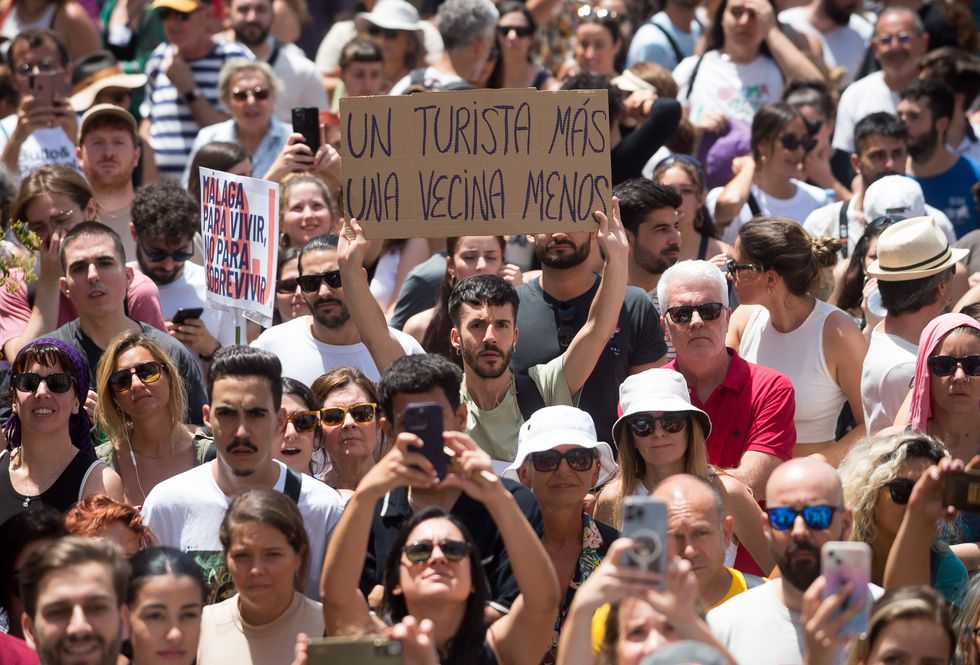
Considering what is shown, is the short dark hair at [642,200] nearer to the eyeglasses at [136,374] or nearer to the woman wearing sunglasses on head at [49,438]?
the eyeglasses at [136,374]

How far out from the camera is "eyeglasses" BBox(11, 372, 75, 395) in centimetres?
649

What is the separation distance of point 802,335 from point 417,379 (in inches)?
84.9

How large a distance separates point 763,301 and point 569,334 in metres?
0.86

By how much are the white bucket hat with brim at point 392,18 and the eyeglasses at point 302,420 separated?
5391mm

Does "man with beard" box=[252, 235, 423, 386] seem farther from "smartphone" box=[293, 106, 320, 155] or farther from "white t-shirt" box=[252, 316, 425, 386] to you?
"smartphone" box=[293, 106, 320, 155]

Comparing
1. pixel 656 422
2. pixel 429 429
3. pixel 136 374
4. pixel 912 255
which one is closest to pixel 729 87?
pixel 912 255

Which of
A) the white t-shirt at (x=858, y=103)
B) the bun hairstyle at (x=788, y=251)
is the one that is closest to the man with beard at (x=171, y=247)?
the bun hairstyle at (x=788, y=251)

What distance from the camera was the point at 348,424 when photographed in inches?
265

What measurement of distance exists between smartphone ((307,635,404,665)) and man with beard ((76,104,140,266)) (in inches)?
201

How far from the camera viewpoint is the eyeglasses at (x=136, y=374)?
6.69 m

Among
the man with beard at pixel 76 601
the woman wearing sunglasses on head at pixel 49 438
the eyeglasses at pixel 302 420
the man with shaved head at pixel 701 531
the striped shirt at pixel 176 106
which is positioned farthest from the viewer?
the striped shirt at pixel 176 106

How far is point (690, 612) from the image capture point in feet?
15.1

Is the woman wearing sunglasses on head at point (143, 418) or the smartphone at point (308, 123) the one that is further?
the smartphone at point (308, 123)

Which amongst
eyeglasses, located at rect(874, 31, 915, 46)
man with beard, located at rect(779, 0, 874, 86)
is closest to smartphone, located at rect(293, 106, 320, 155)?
eyeglasses, located at rect(874, 31, 915, 46)
